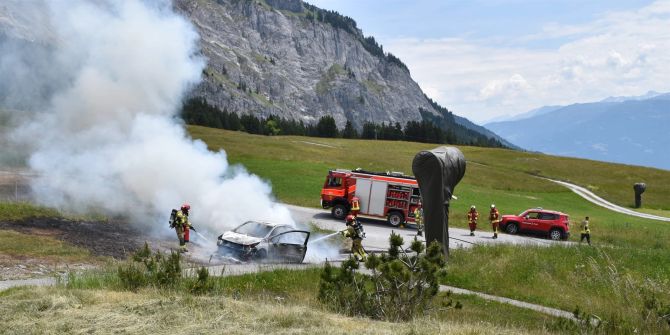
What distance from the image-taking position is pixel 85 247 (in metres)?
21.1

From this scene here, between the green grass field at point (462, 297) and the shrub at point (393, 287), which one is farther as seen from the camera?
the shrub at point (393, 287)

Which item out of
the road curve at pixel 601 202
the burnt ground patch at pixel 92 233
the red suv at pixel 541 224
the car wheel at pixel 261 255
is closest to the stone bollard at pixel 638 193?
the road curve at pixel 601 202

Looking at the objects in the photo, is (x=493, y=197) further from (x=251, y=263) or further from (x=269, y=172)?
(x=251, y=263)

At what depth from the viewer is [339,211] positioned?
38.6m

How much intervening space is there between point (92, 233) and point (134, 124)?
28.3 feet

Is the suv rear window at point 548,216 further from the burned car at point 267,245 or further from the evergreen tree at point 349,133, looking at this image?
the evergreen tree at point 349,133

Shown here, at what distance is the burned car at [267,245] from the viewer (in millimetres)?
21688

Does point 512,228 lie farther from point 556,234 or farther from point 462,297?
point 462,297

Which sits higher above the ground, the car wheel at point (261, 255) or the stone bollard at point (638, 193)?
the stone bollard at point (638, 193)

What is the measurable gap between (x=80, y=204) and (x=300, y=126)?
126 metres

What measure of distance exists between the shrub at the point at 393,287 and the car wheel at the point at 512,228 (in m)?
29.1

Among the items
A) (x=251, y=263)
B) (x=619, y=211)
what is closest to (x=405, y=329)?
(x=251, y=263)

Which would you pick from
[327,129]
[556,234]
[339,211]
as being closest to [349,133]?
[327,129]

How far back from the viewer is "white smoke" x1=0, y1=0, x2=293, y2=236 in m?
28.7
